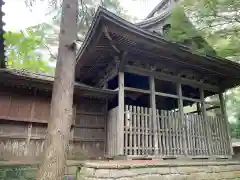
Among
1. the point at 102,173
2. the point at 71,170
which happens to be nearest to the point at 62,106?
the point at 102,173

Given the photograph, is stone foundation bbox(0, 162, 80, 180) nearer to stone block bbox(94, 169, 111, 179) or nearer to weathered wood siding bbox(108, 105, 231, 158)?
stone block bbox(94, 169, 111, 179)

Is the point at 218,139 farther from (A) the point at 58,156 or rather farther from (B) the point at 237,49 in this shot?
(A) the point at 58,156

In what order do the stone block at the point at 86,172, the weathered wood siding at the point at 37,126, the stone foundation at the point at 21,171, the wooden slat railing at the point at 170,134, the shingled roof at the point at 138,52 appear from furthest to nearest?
the wooden slat railing at the point at 170,134, the weathered wood siding at the point at 37,126, the shingled roof at the point at 138,52, the stone foundation at the point at 21,171, the stone block at the point at 86,172

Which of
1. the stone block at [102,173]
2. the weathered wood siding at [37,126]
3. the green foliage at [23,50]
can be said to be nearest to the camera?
the stone block at [102,173]

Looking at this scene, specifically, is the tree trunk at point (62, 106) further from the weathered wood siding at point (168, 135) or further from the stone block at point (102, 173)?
the weathered wood siding at point (168, 135)

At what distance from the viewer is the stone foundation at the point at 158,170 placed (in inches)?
148

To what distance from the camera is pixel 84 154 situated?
19.8ft

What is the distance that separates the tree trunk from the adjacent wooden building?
93 centimetres

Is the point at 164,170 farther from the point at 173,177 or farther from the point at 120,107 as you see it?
the point at 120,107

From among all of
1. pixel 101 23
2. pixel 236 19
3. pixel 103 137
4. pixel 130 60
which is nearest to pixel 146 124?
pixel 103 137

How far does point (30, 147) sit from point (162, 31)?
Answer: 636cm

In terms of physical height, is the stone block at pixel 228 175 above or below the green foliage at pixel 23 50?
below

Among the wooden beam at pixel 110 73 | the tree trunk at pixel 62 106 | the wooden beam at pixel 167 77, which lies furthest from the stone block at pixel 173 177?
the wooden beam at pixel 110 73

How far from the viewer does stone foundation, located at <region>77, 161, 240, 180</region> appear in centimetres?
377
